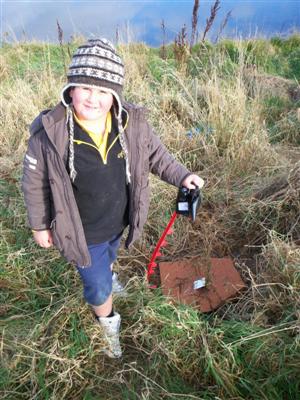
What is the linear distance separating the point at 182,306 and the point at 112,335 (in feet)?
1.26

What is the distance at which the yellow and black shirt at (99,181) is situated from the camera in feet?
5.16

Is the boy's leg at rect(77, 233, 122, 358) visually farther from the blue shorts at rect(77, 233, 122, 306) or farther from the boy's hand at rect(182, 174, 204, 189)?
the boy's hand at rect(182, 174, 204, 189)

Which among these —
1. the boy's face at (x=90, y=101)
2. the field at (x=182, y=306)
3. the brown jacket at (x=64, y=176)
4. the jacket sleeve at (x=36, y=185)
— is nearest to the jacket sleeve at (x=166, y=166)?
the brown jacket at (x=64, y=176)

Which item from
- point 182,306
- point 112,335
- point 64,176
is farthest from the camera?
point 182,306

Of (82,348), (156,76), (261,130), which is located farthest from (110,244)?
(156,76)

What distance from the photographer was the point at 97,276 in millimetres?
1768

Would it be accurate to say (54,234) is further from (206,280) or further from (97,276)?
(206,280)

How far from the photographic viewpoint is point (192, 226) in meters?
2.67

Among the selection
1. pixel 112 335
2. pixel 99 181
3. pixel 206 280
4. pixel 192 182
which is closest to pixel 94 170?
pixel 99 181

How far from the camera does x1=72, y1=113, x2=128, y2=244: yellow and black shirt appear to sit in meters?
1.57

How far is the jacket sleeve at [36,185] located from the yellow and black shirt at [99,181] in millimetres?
128

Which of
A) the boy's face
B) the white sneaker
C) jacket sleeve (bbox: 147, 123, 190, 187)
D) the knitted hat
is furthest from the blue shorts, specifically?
the knitted hat

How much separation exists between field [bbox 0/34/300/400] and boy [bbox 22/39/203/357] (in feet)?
0.68

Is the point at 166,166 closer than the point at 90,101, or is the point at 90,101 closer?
the point at 90,101
